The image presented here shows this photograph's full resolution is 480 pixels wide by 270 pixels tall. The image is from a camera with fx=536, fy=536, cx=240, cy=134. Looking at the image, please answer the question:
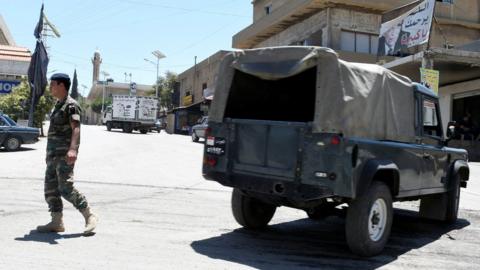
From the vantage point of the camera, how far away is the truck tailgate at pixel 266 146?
19.7ft

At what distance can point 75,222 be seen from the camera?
24.0 ft

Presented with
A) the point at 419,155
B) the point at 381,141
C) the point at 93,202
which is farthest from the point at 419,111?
the point at 93,202

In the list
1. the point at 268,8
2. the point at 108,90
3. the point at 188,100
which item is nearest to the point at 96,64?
the point at 108,90

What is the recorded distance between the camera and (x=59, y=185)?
6289 millimetres

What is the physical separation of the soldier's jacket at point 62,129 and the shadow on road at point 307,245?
76.9 inches

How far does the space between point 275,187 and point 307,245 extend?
3.65 ft

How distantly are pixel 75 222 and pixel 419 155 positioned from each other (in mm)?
4699

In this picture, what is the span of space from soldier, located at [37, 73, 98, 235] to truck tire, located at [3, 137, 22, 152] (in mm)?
14944

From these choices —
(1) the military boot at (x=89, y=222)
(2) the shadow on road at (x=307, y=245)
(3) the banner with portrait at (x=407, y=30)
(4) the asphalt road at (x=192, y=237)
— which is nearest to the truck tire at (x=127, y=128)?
(3) the banner with portrait at (x=407, y=30)

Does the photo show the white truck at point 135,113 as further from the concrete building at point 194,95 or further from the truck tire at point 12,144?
the truck tire at point 12,144

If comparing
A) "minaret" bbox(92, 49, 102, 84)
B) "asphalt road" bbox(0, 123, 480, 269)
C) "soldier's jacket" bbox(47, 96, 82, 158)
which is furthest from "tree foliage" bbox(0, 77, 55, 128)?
"minaret" bbox(92, 49, 102, 84)

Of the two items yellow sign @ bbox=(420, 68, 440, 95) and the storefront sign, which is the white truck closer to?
the storefront sign

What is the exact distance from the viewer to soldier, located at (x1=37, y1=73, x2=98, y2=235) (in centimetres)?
629

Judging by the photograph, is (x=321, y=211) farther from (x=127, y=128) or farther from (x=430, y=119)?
(x=127, y=128)
